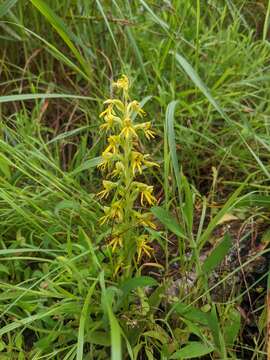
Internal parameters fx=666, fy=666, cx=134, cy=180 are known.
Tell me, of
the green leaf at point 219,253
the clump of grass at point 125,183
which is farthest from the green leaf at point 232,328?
the clump of grass at point 125,183

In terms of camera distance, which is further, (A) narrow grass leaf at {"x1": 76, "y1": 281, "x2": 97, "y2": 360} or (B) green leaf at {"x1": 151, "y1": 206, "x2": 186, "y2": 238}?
(B) green leaf at {"x1": 151, "y1": 206, "x2": 186, "y2": 238}

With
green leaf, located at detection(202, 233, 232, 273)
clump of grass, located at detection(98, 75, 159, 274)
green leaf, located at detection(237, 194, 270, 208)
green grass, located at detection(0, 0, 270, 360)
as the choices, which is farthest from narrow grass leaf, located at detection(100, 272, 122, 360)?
green leaf, located at detection(237, 194, 270, 208)

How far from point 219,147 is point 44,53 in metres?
0.75

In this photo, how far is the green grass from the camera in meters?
1.46

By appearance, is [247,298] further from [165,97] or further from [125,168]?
[165,97]

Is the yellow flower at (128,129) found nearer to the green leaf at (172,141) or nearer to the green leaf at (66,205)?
the green leaf at (172,141)

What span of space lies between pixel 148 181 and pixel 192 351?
26.9 inches

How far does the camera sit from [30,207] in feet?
5.84

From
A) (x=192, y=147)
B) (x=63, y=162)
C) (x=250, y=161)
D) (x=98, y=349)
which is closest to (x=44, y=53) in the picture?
(x=63, y=162)

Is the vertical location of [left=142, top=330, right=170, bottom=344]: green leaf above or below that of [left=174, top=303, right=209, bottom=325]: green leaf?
below

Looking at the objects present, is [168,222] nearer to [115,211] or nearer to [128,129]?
[115,211]

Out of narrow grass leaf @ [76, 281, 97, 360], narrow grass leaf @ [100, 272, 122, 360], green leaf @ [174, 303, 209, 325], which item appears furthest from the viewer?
green leaf @ [174, 303, 209, 325]

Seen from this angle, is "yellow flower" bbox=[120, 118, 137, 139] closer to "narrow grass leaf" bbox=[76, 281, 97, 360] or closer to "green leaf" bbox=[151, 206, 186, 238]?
"green leaf" bbox=[151, 206, 186, 238]

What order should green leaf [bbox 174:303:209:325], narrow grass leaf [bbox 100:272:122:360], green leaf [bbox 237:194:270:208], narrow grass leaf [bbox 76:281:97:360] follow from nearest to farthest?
narrow grass leaf [bbox 100:272:122:360] → narrow grass leaf [bbox 76:281:97:360] → green leaf [bbox 174:303:209:325] → green leaf [bbox 237:194:270:208]
